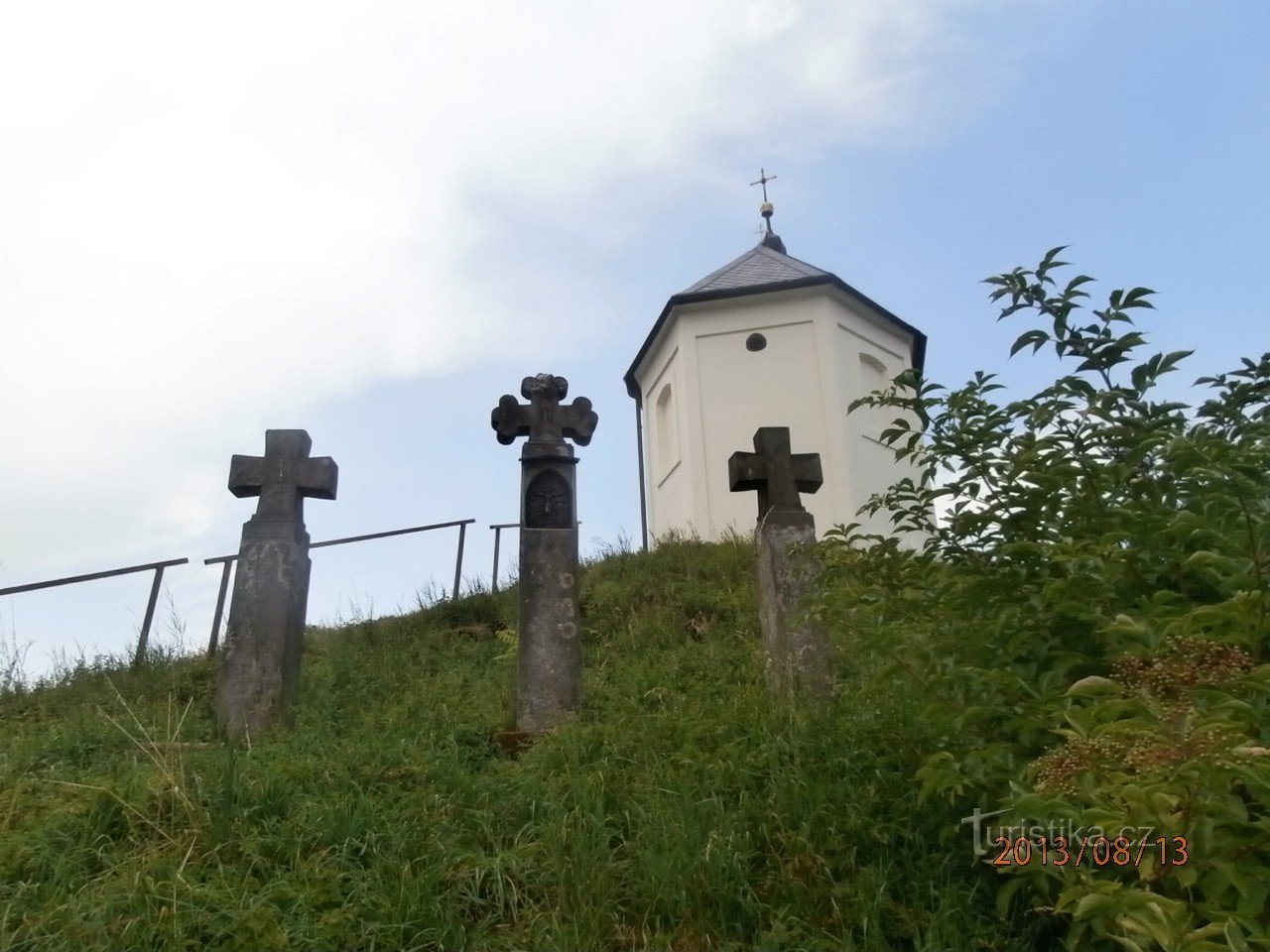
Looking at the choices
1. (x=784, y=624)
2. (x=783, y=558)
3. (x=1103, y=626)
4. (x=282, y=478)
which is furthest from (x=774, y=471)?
(x=1103, y=626)

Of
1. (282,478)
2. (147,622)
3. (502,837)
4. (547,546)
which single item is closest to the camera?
(502,837)

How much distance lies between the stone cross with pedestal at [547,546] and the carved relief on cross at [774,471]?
1.13 metres

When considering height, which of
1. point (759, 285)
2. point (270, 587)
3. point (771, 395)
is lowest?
point (270, 587)

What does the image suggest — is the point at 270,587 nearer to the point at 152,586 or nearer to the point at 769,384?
the point at 152,586

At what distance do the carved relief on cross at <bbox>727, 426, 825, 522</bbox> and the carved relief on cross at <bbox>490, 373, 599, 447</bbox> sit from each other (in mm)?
1101

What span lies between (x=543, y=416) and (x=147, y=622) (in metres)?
4.56

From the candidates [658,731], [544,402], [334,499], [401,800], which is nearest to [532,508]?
[544,402]

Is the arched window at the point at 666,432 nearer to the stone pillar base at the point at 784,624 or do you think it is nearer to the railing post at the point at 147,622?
the railing post at the point at 147,622

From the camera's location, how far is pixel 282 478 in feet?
21.7

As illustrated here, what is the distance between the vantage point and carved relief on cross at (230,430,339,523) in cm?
659

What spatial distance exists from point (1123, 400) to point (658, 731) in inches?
115

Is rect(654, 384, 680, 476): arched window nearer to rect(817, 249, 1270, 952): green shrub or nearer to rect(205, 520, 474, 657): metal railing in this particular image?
rect(205, 520, 474, 657): metal railing

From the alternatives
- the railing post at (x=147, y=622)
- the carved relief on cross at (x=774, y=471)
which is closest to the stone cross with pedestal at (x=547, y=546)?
the carved relief on cross at (x=774, y=471)

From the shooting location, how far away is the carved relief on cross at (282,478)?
21.6ft
